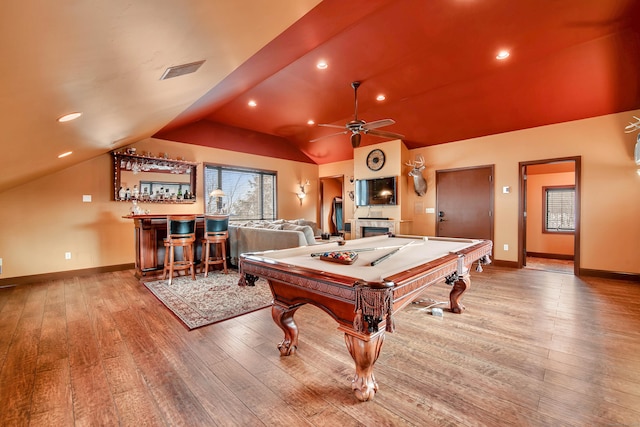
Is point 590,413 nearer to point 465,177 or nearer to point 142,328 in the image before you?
point 142,328

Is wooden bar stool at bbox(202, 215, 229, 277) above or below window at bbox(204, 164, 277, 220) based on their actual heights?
below

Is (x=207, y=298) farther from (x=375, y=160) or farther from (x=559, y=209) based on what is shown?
(x=559, y=209)

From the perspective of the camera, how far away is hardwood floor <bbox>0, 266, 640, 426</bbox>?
1.50 meters

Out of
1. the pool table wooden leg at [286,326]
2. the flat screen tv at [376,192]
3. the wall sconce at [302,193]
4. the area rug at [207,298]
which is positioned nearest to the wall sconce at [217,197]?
the area rug at [207,298]

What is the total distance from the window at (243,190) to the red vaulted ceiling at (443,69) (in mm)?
830

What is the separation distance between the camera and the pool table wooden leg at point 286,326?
2.11 metres

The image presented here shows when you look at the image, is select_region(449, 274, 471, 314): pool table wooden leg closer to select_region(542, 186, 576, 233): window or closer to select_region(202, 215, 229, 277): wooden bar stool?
select_region(202, 215, 229, 277): wooden bar stool

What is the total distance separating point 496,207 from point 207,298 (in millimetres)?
5728

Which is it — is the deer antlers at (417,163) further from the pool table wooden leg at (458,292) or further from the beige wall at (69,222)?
the beige wall at (69,222)

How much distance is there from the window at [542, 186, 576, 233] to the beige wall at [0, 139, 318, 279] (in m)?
8.81

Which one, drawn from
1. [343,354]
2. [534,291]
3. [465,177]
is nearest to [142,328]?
[343,354]

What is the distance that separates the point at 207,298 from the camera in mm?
3447

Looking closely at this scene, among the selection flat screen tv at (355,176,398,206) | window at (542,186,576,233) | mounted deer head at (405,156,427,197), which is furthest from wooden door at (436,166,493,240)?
window at (542,186,576,233)

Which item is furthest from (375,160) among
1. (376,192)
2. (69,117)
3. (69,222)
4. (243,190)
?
(69,222)
